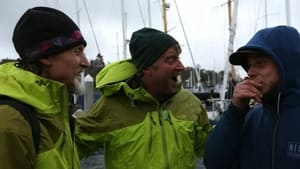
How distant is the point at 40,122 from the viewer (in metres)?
2.84

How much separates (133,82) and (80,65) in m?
1.26

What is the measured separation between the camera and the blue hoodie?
10.0ft

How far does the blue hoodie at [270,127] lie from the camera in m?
3.05

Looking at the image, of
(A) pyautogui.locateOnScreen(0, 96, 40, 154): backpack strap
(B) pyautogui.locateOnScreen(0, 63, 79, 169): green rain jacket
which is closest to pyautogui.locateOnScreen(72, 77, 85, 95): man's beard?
(B) pyautogui.locateOnScreen(0, 63, 79, 169): green rain jacket

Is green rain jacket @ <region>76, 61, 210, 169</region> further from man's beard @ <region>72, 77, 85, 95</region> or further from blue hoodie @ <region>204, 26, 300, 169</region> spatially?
man's beard @ <region>72, 77, 85, 95</region>

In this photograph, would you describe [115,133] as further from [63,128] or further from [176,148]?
[63,128]

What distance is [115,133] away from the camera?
168 inches

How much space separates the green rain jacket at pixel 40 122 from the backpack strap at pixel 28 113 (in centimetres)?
2

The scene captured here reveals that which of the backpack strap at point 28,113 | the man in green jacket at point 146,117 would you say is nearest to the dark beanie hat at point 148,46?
the man in green jacket at point 146,117

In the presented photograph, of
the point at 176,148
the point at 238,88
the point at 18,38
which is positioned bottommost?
the point at 176,148

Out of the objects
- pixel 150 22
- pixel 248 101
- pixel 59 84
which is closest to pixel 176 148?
pixel 248 101

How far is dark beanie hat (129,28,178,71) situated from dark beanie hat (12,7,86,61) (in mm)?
1161

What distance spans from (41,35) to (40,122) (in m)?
0.56

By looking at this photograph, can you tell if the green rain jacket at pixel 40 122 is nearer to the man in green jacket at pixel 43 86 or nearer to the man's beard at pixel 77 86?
the man in green jacket at pixel 43 86
